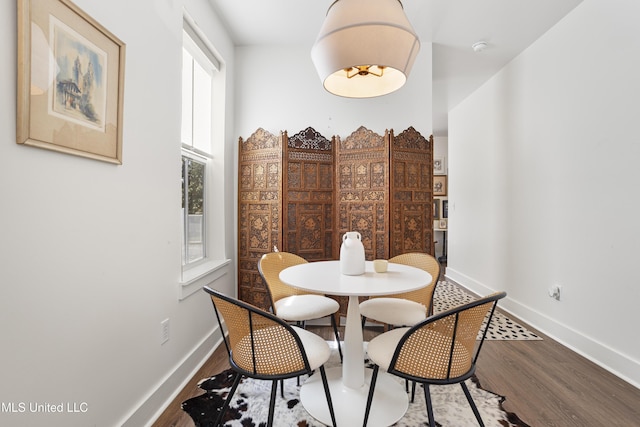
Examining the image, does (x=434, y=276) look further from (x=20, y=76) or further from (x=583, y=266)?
(x=20, y=76)

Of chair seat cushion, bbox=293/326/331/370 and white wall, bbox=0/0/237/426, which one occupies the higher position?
white wall, bbox=0/0/237/426

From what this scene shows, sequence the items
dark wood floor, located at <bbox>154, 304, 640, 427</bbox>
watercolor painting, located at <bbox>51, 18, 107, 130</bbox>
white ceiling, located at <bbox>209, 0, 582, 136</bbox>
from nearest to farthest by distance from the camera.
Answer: watercolor painting, located at <bbox>51, 18, 107, 130</bbox>, dark wood floor, located at <bbox>154, 304, 640, 427</bbox>, white ceiling, located at <bbox>209, 0, 582, 136</bbox>

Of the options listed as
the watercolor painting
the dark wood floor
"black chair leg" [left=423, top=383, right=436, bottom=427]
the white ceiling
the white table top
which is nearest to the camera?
the watercolor painting

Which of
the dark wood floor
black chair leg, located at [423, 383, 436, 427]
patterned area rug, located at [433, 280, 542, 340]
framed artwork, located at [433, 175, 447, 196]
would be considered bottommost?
the dark wood floor

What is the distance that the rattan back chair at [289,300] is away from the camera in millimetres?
1898

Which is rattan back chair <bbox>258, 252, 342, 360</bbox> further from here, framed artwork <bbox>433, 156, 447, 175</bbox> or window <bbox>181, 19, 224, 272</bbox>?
framed artwork <bbox>433, 156, 447, 175</bbox>

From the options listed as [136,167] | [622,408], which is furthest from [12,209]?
[622,408]

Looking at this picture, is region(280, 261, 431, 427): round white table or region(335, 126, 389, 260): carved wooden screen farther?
region(335, 126, 389, 260): carved wooden screen

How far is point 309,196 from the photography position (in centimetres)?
302

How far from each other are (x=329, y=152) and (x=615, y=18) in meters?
2.43

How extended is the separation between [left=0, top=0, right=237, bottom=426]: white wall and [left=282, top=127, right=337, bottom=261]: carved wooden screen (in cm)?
114

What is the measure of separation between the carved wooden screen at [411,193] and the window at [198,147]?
5.57ft

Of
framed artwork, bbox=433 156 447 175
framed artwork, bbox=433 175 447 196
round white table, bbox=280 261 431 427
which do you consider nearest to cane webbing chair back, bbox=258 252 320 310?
round white table, bbox=280 261 431 427

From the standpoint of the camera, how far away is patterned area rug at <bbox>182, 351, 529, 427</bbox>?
163 cm
